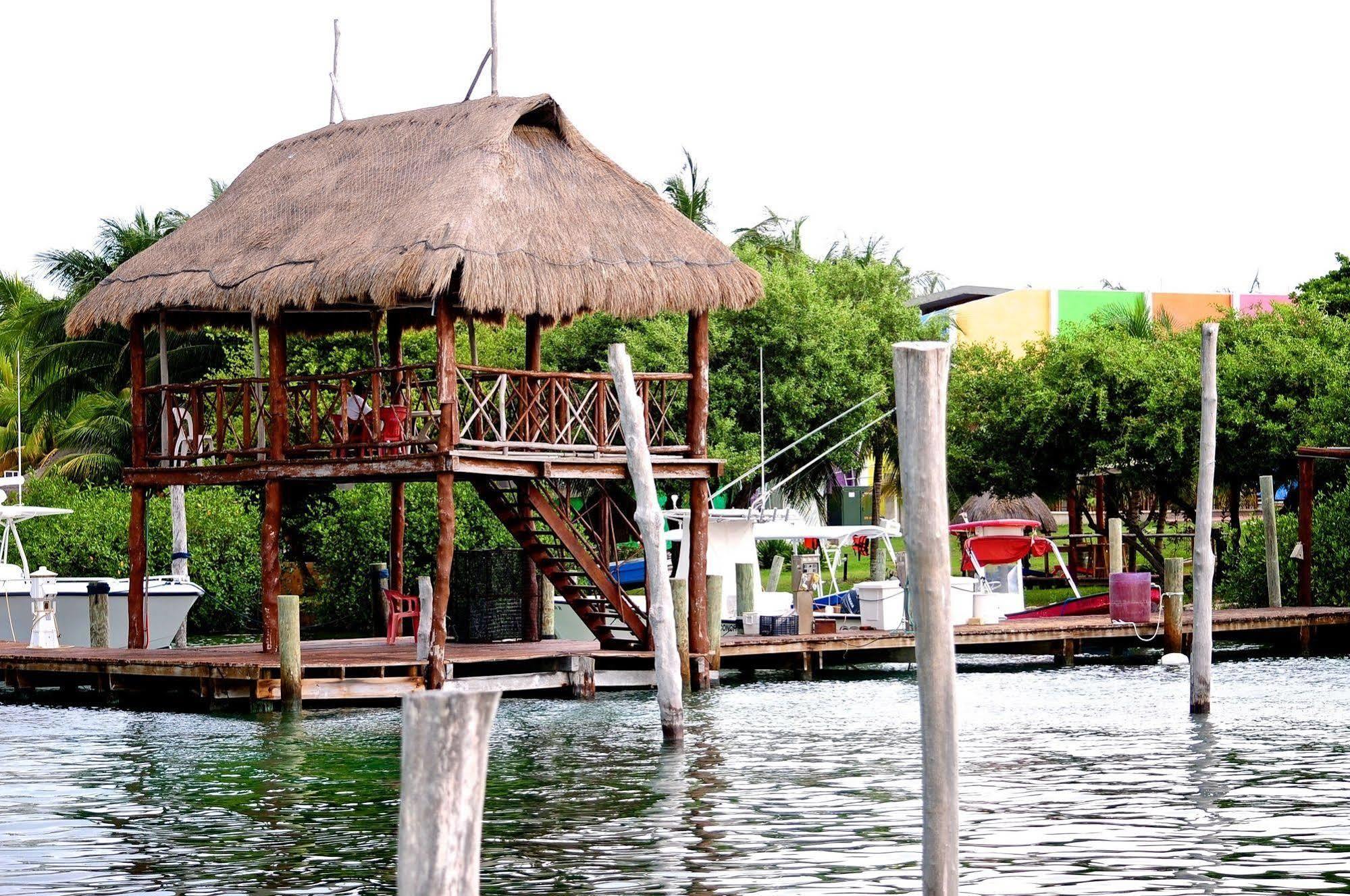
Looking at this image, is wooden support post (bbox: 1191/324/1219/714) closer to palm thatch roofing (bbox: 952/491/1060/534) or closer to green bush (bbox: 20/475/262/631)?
green bush (bbox: 20/475/262/631)

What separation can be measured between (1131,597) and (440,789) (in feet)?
69.4

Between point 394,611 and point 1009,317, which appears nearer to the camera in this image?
point 394,611

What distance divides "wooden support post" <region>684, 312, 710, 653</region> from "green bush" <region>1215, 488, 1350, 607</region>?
41.9ft

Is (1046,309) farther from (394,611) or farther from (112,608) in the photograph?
(394,611)

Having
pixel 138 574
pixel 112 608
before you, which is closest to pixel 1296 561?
pixel 138 574

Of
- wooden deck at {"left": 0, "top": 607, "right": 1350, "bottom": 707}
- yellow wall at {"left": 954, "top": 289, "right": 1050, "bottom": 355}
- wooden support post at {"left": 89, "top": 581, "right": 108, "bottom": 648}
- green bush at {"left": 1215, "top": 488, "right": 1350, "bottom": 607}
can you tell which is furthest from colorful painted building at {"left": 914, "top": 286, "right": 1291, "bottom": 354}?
wooden support post at {"left": 89, "top": 581, "right": 108, "bottom": 648}

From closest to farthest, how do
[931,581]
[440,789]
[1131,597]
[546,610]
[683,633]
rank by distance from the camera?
[440,789] < [931,581] < [683,633] < [546,610] < [1131,597]

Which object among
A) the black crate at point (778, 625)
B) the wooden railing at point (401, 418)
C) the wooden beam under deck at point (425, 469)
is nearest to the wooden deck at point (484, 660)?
the black crate at point (778, 625)

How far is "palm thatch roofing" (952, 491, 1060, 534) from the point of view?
43.5 metres

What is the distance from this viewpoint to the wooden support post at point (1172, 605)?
2388 cm

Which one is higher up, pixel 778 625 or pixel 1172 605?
Result: pixel 1172 605

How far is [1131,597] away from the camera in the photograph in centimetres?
2567

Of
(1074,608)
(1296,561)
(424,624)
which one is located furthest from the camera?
(1296,561)

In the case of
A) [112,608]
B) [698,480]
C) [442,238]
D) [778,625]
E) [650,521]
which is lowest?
[778,625]
